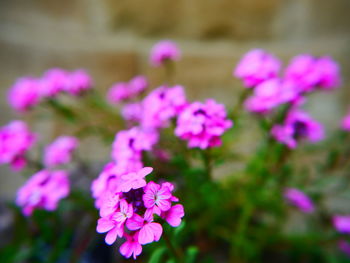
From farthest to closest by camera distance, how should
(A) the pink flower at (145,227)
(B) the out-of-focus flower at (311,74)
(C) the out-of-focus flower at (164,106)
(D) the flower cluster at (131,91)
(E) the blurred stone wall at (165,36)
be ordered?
(E) the blurred stone wall at (165,36), (D) the flower cluster at (131,91), (B) the out-of-focus flower at (311,74), (C) the out-of-focus flower at (164,106), (A) the pink flower at (145,227)

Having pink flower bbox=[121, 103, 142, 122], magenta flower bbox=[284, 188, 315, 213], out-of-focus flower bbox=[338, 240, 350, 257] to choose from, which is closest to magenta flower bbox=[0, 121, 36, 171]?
pink flower bbox=[121, 103, 142, 122]

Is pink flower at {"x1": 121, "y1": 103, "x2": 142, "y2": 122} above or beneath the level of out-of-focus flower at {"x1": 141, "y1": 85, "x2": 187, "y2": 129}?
beneath

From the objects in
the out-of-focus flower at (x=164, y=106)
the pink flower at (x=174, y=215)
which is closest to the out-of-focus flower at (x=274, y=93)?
the out-of-focus flower at (x=164, y=106)

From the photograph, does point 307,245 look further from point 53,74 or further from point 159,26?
point 159,26

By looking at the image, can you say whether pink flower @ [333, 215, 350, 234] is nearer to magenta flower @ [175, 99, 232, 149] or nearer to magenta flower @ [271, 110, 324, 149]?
magenta flower @ [271, 110, 324, 149]

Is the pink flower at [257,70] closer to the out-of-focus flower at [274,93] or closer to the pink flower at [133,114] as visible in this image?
the out-of-focus flower at [274,93]

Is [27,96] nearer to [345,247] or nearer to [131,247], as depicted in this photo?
[131,247]
